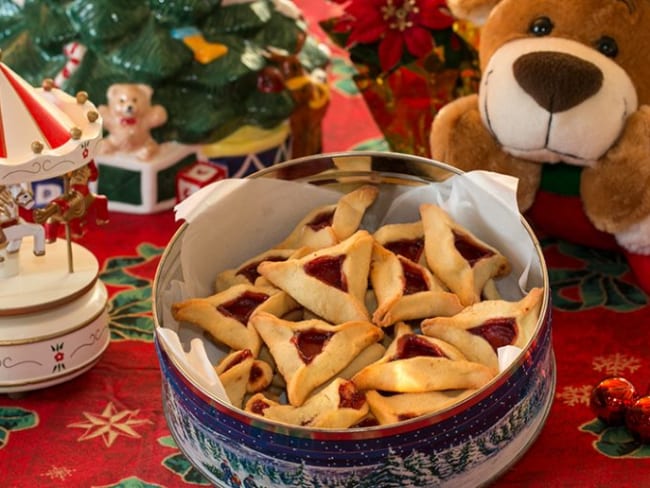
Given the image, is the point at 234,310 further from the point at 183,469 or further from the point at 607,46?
the point at 607,46

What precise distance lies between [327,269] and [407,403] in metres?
0.15

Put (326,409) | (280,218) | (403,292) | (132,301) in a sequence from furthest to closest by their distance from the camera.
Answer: (132,301) → (280,218) → (403,292) → (326,409)

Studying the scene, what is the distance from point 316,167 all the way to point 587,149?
25cm

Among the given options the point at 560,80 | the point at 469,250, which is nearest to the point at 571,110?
the point at 560,80

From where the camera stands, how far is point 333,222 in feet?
2.97

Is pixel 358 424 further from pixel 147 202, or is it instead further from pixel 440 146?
pixel 147 202

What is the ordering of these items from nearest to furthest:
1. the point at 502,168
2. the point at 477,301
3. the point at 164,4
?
the point at 477,301
the point at 502,168
the point at 164,4

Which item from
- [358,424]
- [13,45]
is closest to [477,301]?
[358,424]

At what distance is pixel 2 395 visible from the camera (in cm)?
93

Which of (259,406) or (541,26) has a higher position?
(541,26)

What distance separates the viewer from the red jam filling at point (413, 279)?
848 mm

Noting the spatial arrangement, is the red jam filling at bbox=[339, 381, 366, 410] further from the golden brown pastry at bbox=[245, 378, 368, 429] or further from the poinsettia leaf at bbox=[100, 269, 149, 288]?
the poinsettia leaf at bbox=[100, 269, 149, 288]

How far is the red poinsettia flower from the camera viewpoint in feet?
3.60

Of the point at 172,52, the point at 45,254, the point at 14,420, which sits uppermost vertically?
the point at 172,52
